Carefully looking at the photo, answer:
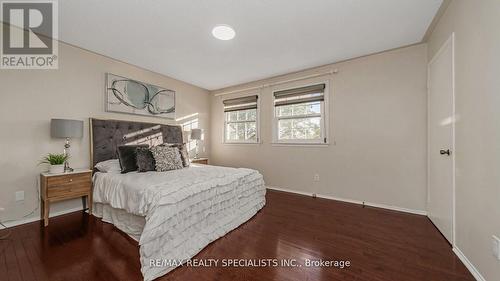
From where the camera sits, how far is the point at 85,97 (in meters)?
2.85

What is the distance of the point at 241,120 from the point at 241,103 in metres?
0.40

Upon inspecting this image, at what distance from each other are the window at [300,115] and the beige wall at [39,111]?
2962mm

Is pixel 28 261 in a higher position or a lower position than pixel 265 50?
lower

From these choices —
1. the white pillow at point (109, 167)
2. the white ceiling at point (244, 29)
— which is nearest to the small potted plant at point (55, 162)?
the white pillow at point (109, 167)

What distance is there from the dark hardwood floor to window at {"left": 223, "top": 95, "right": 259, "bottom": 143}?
216cm

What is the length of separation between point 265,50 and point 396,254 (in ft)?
9.44

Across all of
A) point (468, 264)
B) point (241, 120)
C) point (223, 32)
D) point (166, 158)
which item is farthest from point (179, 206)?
point (241, 120)

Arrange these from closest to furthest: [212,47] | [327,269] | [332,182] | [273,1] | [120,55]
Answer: [327,269] → [273,1] → [212,47] → [120,55] → [332,182]

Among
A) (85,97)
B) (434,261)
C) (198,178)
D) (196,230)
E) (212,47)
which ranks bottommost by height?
(434,261)

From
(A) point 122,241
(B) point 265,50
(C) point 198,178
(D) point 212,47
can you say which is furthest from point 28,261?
(B) point 265,50

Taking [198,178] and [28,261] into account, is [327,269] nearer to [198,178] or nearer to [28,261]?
[198,178]

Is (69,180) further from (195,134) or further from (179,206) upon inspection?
(195,134)

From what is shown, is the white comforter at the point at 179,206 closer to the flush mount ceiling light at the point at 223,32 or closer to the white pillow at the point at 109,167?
the white pillow at the point at 109,167

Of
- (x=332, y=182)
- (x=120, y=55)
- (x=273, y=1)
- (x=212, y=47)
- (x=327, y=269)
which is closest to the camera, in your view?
(x=327, y=269)
